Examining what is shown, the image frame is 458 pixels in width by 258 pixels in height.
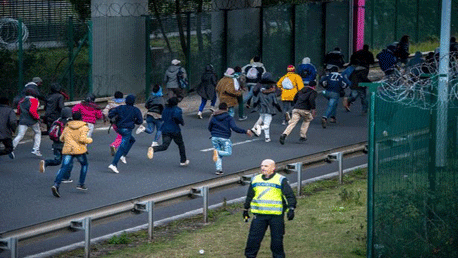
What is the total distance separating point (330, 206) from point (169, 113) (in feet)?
15.3

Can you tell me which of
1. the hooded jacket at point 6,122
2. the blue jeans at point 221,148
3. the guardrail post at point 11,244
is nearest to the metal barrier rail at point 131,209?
the guardrail post at point 11,244

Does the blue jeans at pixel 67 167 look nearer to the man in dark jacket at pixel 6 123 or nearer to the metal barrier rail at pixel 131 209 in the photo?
the man in dark jacket at pixel 6 123

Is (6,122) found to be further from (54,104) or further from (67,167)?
(67,167)

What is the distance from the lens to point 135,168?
68.4ft

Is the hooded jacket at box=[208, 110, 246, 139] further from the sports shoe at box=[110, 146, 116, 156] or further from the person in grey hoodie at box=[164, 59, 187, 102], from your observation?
the person in grey hoodie at box=[164, 59, 187, 102]

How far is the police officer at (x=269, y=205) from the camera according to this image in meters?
13.4

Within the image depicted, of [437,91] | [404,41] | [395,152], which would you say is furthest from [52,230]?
[404,41]

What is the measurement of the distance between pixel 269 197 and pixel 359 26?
24.2m

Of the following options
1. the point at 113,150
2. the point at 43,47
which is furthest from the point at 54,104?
the point at 43,47

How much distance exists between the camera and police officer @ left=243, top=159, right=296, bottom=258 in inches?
528

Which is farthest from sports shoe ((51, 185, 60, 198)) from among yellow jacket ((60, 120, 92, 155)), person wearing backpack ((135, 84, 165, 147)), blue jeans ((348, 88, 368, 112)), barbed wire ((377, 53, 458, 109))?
blue jeans ((348, 88, 368, 112))

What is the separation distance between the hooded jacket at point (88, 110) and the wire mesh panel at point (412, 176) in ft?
30.3

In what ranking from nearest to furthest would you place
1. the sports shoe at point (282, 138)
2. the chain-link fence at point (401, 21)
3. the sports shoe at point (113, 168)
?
the sports shoe at point (113, 168) < the sports shoe at point (282, 138) < the chain-link fence at point (401, 21)

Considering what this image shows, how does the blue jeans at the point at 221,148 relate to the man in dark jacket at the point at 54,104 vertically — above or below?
below
